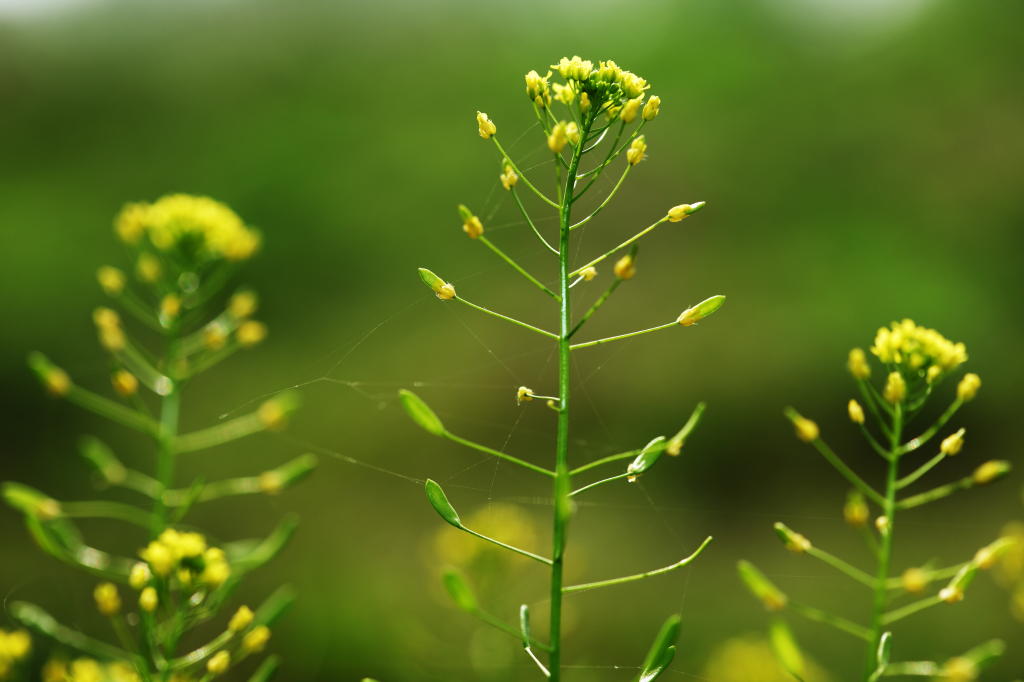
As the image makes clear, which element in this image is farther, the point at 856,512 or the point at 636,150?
the point at 856,512

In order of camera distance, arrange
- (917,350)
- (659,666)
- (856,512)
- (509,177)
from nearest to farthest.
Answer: (659,666) → (509,177) → (856,512) → (917,350)

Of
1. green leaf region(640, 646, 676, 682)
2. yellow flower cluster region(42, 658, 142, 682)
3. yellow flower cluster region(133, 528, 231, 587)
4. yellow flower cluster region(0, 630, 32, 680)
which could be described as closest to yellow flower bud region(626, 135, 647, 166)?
green leaf region(640, 646, 676, 682)

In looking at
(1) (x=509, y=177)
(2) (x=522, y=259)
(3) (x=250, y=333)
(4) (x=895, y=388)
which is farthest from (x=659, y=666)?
(2) (x=522, y=259)

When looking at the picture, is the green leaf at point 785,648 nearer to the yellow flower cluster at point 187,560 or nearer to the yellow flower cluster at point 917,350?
the yellow flower cluster at point 917,350

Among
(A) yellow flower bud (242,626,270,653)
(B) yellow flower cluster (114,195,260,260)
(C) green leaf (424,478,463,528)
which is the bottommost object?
(A) yellow flower bud (242,626,270,653)

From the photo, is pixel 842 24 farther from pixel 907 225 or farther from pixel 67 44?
pixel 67 44

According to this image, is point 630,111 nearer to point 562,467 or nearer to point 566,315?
point 566,315

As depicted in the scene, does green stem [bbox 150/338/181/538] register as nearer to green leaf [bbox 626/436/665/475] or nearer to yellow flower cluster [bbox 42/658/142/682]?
yellow flower cluster [bbox 42/658/142/682]
